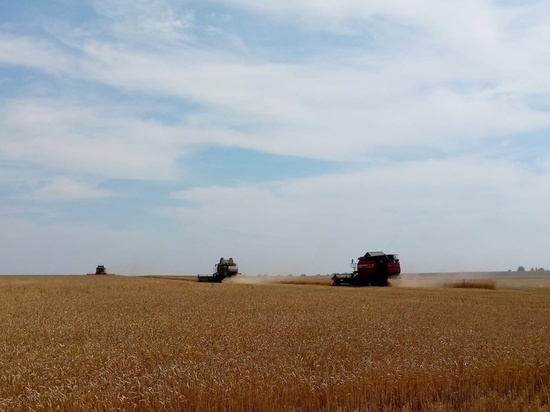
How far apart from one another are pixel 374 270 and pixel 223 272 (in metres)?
16.7

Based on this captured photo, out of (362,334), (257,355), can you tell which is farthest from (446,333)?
(257,355)

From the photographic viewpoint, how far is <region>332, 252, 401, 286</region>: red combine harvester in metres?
49.2

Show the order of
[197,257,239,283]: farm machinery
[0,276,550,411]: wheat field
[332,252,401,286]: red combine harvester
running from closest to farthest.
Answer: [0,276,550,411]: wheat field < [332,252,401,286]: red combine harvester < [197,257,239,283]: farm machinery

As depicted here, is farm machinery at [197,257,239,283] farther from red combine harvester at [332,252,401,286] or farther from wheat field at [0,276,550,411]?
wheat field at [0,276,550,411]

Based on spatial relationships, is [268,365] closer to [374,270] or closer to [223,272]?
[374,270]

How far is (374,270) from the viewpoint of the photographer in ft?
161

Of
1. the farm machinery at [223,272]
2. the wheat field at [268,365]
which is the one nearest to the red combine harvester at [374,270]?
the farm machinery at [223,272]

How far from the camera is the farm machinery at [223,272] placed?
193 feet

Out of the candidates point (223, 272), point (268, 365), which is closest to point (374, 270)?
point (223, 272)

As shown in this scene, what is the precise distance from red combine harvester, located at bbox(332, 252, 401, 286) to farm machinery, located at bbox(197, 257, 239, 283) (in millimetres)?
13030

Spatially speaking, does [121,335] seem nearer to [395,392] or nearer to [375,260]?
[395,392]

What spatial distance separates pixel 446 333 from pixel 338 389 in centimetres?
684

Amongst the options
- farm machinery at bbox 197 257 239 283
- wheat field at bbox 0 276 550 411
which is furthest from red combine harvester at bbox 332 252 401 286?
wheat field at bbox 0 276 550 411

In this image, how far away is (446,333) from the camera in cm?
1496
